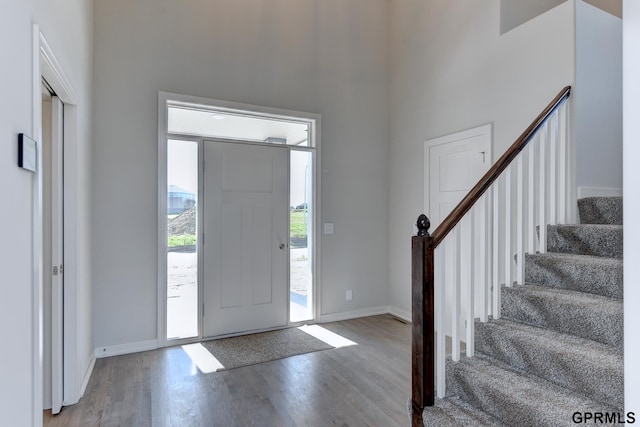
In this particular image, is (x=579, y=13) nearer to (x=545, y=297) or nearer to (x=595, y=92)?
(x=595, y=92)

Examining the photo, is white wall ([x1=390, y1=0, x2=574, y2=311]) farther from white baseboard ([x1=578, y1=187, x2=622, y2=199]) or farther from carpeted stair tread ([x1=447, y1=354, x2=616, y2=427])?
carpeted stair tread ([x1=447, y1=354, x2=616, y2=427])

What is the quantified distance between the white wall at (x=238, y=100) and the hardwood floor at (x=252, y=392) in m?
Result: 0.66

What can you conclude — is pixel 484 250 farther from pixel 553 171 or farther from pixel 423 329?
pixel 553 171

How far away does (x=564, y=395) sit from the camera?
1660 mm

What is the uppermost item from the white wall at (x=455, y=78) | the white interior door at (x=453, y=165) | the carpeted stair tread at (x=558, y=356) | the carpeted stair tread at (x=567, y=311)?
the white wall at (x=455, y=78)

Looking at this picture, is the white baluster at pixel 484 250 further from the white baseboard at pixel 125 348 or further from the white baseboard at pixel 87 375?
the white baseboard at pixel 125 348

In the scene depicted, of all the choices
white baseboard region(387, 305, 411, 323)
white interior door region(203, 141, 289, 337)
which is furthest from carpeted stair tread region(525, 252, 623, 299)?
white interior door region(203, 141, 289, 337)

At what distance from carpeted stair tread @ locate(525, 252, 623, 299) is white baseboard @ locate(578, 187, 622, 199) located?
0.71m

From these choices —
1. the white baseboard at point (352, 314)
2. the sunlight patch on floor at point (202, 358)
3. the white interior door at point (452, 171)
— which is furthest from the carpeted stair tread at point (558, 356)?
the white baseboard at point (352, 314)

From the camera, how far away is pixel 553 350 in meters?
1.77

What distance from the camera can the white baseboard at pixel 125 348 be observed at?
327cm

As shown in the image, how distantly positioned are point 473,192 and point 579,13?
1918mm

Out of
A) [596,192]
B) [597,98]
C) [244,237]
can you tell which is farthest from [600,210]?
[244,237]

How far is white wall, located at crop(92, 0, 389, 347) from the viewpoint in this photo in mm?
3338
